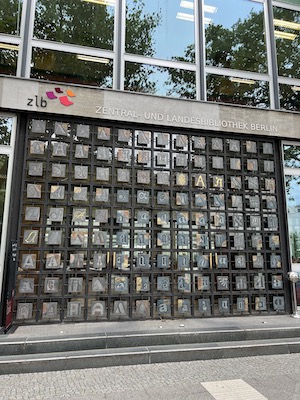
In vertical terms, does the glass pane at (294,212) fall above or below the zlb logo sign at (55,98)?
below

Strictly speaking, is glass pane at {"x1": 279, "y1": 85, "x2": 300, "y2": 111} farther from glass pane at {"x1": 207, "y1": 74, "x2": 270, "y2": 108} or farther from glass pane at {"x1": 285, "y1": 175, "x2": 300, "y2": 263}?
glass pane at {"x1": 285, "y1": 175, "x2": 300, "y2": 263}

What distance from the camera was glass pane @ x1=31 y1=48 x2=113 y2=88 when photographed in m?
7.59

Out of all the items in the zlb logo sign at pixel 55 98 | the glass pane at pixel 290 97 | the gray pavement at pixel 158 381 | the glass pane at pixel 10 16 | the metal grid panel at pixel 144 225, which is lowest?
the gray pavement at pixel 158 381

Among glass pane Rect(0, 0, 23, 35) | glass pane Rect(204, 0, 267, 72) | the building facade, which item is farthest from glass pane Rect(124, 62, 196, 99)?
glass pane Rect(0, 0, 23, 35)

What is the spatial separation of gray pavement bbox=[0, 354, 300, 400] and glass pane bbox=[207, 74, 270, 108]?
21.5 ft

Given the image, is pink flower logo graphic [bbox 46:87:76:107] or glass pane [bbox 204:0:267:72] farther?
glass pane [bbox 204:0:267:72]

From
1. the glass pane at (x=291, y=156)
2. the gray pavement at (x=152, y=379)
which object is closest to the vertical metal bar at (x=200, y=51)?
the glass pane at (x=291, y=156)

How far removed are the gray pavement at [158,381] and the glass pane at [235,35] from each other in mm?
7660

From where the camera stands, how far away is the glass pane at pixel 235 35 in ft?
29.1

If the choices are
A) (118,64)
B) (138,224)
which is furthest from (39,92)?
(138,224)

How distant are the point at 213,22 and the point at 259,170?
463cm

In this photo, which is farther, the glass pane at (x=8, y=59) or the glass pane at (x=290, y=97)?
the glass pane at (x=290, y=97)

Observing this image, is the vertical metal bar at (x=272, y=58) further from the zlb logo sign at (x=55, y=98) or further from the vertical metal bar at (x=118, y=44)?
Result: the zlb logo sign at (x=55, y=98)

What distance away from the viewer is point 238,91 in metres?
8.73
